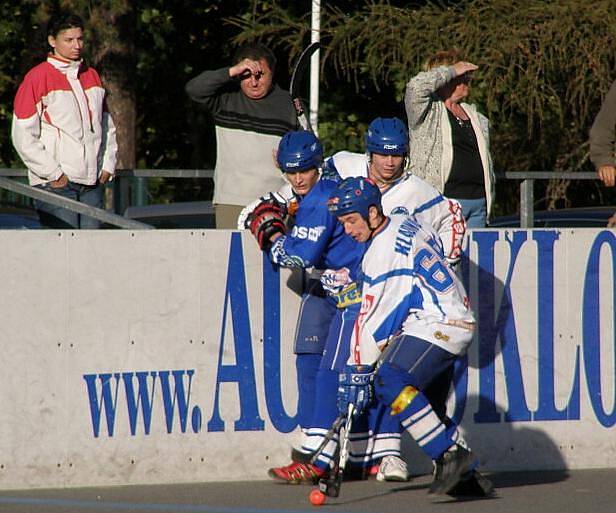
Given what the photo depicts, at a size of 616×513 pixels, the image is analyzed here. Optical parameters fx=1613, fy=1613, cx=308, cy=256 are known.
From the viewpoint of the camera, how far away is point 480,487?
342 inches

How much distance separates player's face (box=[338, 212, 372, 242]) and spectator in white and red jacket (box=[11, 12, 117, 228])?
2.51 metres

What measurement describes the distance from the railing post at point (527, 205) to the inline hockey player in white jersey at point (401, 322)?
258 centimetres

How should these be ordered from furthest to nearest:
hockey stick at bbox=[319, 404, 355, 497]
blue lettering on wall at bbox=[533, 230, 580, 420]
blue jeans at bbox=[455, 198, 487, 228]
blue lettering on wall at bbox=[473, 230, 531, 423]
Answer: blue jeans at bbox=[455, 198, 487, 228]
blue lettering on wall at bbox=[533, 230, 580, 420]
blue lettering on wall at bbox=[473, 230, 531, 423]
hockey stick at bbox=[319, 404, 355, 497]

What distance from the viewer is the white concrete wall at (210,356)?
901 centimetres

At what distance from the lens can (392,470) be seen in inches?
364

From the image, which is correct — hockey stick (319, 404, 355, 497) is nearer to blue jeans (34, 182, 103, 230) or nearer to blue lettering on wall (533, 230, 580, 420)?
blue lettering on wall (533, 230, 580, 420)

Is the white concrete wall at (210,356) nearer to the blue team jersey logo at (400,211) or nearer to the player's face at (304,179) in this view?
the player's face at (304,179)

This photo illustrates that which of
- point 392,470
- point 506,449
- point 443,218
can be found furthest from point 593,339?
point 392,470

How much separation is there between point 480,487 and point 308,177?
1966 millimetres

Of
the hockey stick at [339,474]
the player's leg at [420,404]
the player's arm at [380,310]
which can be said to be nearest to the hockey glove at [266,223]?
the player's arm at [380,310]

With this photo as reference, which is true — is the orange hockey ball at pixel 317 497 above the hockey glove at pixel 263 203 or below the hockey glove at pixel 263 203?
below

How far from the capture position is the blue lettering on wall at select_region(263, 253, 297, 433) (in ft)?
31.0

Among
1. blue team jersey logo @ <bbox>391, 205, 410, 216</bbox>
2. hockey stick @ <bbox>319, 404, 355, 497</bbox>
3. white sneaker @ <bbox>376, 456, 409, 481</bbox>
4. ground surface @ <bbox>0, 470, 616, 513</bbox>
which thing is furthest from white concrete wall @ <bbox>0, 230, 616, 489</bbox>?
hockey stick @ <bbox>319, 404, 355, 497</bbox>

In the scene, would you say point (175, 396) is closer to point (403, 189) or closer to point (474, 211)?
point (403, 189)
